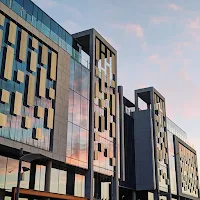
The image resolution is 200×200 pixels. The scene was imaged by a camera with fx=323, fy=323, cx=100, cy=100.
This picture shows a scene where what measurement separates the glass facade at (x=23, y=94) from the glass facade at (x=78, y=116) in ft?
14.6

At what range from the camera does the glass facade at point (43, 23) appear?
123 feet

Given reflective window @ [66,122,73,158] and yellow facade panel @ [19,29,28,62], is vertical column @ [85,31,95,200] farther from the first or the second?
yellow facade panel @ [19,29,28,62]

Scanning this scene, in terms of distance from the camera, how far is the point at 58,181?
4216 cm

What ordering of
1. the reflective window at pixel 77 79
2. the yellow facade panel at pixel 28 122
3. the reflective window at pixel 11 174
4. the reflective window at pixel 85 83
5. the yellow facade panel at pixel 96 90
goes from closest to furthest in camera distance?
the reflective window at pixel 11 174, the yellow facade panel at pixel 28 122, the reflective window at pixel 77 79, the reflective window at pixel 85 83, the yellow facade panel at pixel 96 90

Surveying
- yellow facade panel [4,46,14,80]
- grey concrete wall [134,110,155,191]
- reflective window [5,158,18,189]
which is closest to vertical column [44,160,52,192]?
reflective window [5,158,18,189]

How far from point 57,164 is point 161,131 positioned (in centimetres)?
4426

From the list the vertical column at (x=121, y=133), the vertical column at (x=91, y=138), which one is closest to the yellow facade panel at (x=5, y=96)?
the vertical column at (x=91, y=138)

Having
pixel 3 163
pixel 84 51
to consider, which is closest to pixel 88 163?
pixel 3 163

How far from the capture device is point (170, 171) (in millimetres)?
82688

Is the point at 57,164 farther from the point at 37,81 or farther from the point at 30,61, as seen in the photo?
the point at 30,61

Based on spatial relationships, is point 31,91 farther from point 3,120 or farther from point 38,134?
point 3,120

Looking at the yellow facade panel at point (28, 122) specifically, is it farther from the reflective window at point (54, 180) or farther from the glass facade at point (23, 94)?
the reflective window at point (54, 180)

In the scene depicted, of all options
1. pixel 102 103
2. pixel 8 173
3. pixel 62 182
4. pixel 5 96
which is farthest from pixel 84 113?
pixel 5 96

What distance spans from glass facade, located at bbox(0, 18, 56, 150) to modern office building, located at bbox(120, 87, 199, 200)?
33477 mm
